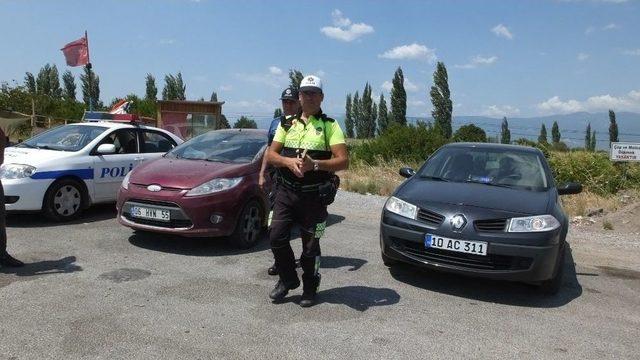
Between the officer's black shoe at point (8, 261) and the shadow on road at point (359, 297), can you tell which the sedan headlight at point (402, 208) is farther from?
the officer's black shoe at point (8, 261)

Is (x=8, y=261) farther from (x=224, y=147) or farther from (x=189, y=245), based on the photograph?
(x=224, y=147)

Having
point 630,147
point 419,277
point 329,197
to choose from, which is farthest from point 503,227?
point 630,147

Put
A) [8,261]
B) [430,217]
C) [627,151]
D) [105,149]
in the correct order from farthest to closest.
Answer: [627,151], [105,149], [8,261], [430,217]

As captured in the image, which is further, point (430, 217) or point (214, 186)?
point (214, 186)

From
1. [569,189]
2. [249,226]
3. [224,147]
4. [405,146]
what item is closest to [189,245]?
[249,226]

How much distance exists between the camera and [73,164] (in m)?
7.41

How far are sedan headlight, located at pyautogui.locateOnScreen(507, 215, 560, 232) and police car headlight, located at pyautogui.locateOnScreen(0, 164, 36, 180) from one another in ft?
19.1

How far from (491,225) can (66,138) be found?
6152 millimetres

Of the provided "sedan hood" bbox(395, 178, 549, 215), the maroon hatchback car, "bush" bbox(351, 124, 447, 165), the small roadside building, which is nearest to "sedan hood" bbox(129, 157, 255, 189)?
the maroon hatchback car

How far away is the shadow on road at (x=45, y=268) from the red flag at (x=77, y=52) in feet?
37.3

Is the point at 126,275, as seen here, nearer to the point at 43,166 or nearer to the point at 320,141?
the point at 320,141

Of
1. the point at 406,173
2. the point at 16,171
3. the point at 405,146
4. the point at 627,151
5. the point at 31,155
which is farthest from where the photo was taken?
the point at 405,146

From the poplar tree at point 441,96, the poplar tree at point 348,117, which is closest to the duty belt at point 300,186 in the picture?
the poplar tree at point 441,96

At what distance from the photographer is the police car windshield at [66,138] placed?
307 inches
